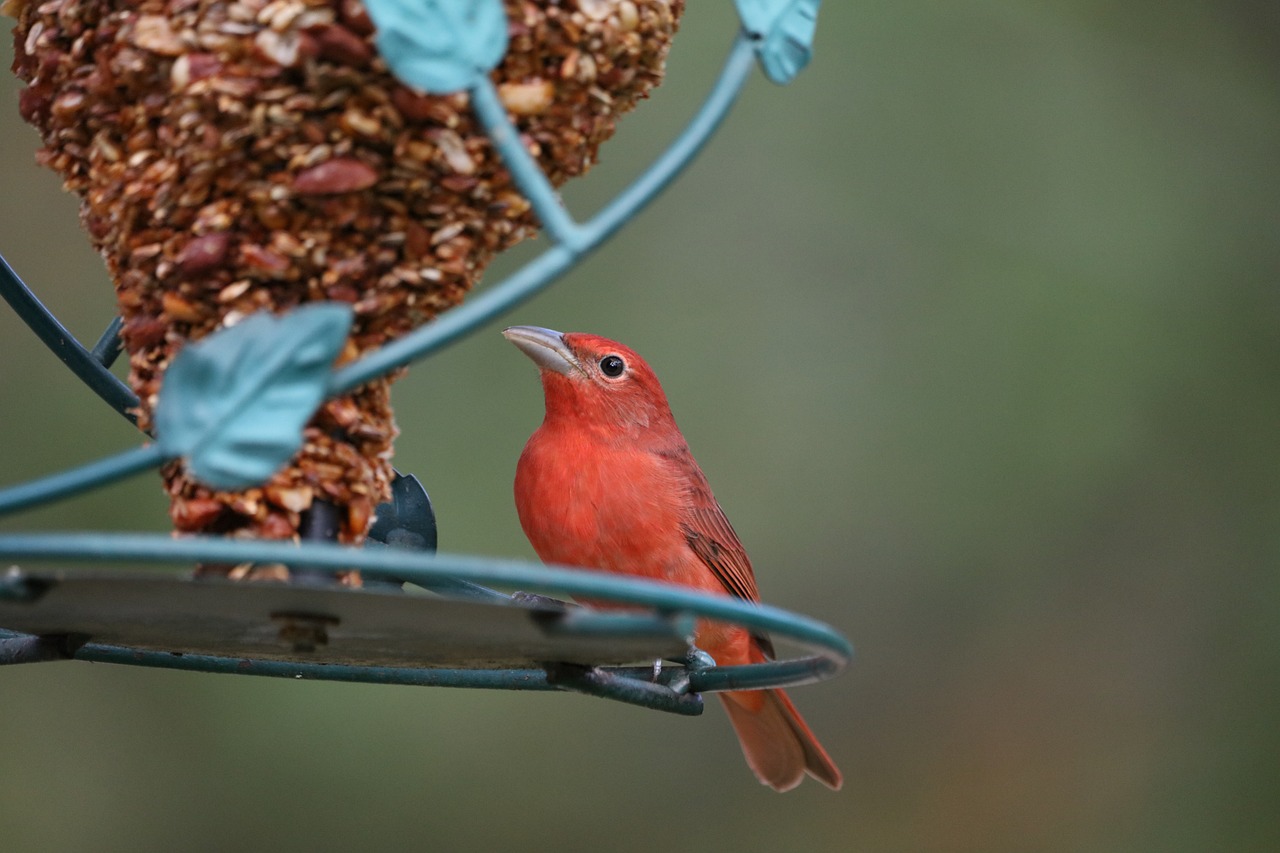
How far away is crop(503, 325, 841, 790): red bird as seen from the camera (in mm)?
4797

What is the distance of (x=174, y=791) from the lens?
6754 mm

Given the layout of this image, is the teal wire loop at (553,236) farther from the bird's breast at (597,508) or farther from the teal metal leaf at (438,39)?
the bird's breast at (597,508)

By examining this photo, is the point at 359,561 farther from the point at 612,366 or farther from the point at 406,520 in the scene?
the point at 612,366

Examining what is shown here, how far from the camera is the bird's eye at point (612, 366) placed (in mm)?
5148

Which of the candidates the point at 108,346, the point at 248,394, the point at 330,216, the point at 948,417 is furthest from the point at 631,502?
the point at 948,417

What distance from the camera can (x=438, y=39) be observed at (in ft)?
7.18

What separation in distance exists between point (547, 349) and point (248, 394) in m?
2.97

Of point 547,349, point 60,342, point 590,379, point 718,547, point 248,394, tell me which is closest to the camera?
point 248,394

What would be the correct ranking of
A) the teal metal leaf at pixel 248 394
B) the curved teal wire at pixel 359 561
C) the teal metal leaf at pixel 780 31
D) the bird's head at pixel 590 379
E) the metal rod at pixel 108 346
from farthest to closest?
the bird's head at pixel 590 379
the metal rod at pixel 108 346
the teal metal leaf at pixel 780 31
the teal metal leaf at pixel 248 394
the curved teal wire at pixel 359 561

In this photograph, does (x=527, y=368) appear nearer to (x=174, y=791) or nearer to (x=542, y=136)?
(x=174, y=791)

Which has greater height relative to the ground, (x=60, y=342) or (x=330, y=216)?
(x=330, y=216)

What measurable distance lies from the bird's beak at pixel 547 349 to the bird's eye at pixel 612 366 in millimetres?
84

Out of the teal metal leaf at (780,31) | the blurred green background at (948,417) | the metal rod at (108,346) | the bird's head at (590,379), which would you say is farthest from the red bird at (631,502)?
the teal metal leaf at (780,31)

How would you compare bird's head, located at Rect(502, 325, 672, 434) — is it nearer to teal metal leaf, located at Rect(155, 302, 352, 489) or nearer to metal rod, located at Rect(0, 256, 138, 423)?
metal rod, located at Rect(0, 256, 138, 423)
